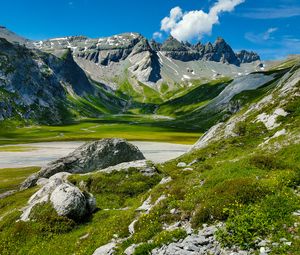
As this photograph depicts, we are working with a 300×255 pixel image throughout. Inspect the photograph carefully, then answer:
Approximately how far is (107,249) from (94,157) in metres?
36.0

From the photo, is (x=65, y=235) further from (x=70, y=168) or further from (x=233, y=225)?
(x=70, y=168)

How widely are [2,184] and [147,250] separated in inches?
2048

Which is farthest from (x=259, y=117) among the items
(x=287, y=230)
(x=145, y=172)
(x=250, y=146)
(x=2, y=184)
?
(x=2, y=184)

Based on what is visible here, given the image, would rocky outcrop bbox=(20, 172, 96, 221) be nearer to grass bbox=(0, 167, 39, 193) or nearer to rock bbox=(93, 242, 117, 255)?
rock bbox=(93, 242, 117, 255)

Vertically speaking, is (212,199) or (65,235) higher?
(212,199)

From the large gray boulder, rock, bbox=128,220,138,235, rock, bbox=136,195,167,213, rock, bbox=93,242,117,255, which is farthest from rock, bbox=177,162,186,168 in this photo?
rock, bbox=93,242,117,255

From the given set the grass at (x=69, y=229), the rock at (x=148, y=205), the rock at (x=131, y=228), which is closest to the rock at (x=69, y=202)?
the grass at (x=69, y=229)

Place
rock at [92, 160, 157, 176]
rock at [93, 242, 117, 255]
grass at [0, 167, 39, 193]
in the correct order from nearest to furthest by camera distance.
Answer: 1. rock at [93, 242, 117, 255]
2. rock at [92, 160, 157, 176]
3. grass at [0, 167, 39, 193]

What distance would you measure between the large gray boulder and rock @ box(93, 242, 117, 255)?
33.8 metres

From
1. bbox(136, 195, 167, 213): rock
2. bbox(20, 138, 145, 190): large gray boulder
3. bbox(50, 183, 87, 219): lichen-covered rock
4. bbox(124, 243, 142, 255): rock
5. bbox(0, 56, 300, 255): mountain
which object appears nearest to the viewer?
bbox(0, 56, 300, 255): mountain

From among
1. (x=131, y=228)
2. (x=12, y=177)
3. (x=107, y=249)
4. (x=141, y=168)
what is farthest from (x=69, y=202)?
(x=12, y=177)

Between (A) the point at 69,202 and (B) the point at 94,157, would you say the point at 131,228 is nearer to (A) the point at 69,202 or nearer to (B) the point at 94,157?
(A) the point at 69,202

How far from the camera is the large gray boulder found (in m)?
52.9

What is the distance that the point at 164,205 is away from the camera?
2134 cm
